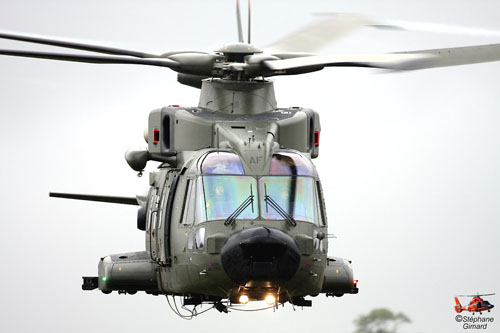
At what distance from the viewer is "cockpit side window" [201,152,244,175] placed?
2127cm

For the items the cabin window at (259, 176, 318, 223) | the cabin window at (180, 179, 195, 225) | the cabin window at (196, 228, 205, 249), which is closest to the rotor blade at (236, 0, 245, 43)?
the cabin window at (180, 179, 195, 225)

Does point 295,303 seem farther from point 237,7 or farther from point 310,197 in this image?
point 237,7

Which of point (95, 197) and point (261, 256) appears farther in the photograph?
point (95, 197)

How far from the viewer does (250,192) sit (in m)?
21.0

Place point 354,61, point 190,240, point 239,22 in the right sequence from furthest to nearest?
point 239,22
point 190,240
point 354,61

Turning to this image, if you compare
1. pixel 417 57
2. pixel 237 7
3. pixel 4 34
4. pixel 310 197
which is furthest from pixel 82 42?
pixel 417 57

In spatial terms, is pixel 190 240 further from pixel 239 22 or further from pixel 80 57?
pixel 239 22

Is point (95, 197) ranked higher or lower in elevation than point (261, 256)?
lower

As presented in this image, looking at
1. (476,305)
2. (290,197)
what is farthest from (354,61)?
(476,305)

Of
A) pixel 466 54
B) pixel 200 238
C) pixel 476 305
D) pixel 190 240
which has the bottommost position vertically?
pixel 476 305

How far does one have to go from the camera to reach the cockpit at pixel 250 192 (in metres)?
20.8

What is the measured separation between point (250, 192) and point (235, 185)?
26 cm

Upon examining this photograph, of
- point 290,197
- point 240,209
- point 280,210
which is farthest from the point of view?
point 290,197

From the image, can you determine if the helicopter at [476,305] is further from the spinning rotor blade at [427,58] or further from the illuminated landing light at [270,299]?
the spinning rotor blade at [427,58]
